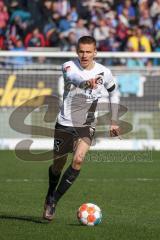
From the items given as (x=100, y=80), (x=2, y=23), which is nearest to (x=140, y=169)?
(x=100, y=80)

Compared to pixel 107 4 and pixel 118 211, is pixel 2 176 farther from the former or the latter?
pixel 107 4

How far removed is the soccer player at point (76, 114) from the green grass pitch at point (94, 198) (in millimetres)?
445

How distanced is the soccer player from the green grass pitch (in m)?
0.45

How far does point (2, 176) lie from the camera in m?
12.8

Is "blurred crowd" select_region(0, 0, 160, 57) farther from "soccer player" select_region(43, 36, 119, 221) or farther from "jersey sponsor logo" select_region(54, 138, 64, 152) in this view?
"jersey sponsor logo" select_region(54, 138, 64, 152)

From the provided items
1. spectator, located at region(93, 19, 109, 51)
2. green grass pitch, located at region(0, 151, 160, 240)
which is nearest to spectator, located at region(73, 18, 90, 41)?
spectator, located at region(93, 19, 109, 51)

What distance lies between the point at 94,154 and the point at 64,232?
841 centimetres

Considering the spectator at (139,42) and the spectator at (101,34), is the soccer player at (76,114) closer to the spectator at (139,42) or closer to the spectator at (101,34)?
the spectator at (139,42)

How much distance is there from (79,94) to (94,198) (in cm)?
239

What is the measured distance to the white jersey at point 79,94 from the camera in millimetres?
8312

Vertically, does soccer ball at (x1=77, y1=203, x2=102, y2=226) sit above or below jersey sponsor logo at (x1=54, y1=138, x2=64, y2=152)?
below

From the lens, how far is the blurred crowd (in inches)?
837
